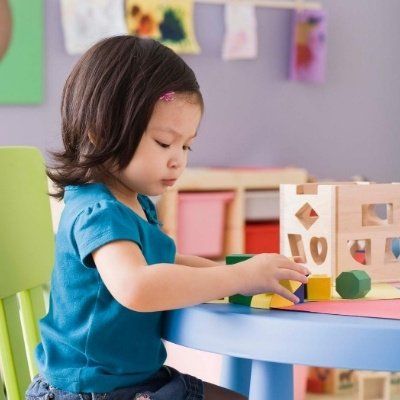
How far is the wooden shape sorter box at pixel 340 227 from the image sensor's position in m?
1.20

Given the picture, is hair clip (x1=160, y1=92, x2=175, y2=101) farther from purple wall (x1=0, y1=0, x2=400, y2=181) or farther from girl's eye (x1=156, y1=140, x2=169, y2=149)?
purple wall (x1=0, y1=0, x2=400, y2=181)

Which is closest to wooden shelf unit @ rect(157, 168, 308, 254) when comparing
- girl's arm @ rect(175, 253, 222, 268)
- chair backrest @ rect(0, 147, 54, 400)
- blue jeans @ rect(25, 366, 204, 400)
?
chair backrest @ rect(0, 147, 54, 400)

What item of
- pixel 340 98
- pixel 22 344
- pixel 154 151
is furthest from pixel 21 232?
pixel 340 98

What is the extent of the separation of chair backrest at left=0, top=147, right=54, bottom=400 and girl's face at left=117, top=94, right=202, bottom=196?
0.87 ft

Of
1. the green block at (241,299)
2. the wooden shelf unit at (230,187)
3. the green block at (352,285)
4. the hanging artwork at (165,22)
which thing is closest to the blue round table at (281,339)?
the green block at (241,299)

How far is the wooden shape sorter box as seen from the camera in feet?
3.94

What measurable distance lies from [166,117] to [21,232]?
35 centimetres

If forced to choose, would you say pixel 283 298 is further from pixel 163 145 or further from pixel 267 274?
pixel 163 145

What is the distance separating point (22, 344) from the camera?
1.29 m

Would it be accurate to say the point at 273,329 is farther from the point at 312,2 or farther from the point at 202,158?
the point at 312,2

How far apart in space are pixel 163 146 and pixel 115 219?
0.44ft

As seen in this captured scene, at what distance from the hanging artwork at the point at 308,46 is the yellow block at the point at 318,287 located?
2741 millimetres

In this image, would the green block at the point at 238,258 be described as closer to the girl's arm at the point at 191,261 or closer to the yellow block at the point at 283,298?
the yellow block at the point at 283,298

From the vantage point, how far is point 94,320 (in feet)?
3.38
